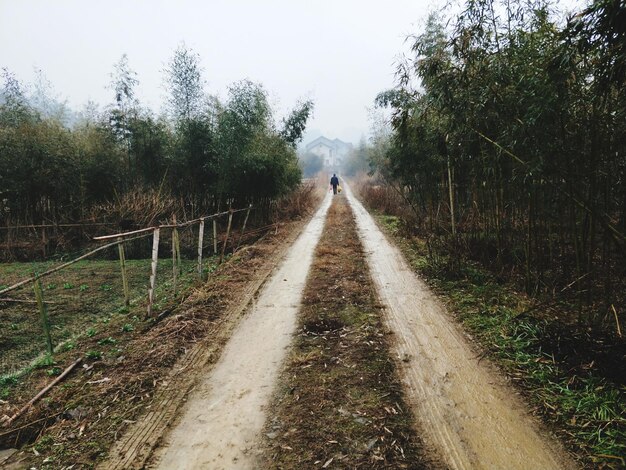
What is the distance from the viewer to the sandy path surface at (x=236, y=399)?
2.56 meters

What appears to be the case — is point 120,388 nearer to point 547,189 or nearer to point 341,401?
point 341,401

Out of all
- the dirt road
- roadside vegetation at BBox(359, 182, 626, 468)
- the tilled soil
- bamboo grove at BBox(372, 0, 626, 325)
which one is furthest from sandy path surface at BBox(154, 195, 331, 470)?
bamboo grove at BBox(372, 0, 626, 325)

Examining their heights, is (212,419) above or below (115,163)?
below

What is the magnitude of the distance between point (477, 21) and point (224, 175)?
9.78m

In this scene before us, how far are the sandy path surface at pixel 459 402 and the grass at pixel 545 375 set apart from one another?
191 mm

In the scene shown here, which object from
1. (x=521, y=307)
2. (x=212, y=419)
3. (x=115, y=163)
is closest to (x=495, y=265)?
(x=521, y=307)

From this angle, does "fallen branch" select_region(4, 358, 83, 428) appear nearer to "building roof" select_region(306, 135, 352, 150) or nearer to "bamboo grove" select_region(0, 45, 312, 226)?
"bamboo grove" select_region(0, 45, 312, 226)

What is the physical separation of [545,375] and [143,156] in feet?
45.0

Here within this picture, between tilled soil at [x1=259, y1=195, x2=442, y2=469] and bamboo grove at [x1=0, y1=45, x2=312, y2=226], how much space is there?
9.00 m

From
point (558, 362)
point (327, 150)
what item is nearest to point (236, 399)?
point (558, 362)

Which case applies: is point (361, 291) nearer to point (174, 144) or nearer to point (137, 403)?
point (137, 403)

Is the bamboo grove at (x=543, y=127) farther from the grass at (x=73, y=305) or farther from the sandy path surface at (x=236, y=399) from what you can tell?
the grass at (x=73, y=305)

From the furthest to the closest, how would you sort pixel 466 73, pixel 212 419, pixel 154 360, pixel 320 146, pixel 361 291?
pixel 320 146
pixel 361 291
pixel 466 73
pixel 154 360
pixel 212 419

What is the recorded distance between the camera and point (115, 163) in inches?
520
